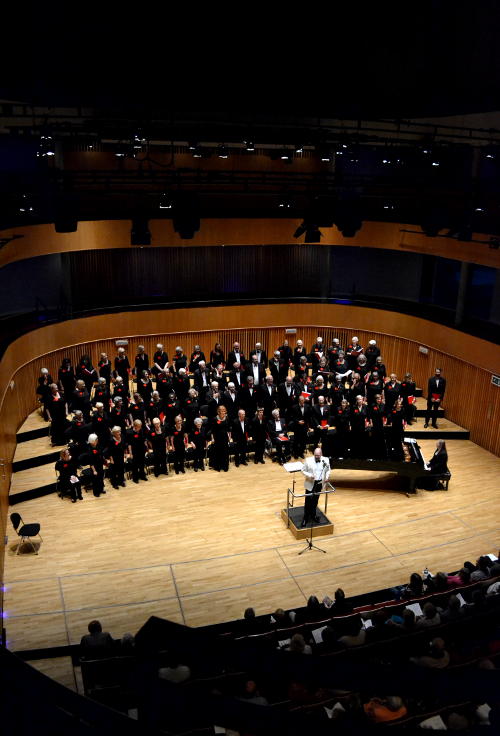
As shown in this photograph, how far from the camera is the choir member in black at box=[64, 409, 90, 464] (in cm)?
1180

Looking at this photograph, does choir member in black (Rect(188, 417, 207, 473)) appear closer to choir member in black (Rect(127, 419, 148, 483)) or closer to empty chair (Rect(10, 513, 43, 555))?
choir member in black (Rect(127, 419, 148, 483))

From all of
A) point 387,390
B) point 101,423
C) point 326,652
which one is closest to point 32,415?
point 101,423

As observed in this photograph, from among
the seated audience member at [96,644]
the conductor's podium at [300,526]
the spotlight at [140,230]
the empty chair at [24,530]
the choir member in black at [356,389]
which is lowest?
the conductor's podium at [300,526]

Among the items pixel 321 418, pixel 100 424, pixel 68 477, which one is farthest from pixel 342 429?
pixel 68 477

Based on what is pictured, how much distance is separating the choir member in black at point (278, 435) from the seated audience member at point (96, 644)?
21.2 ft

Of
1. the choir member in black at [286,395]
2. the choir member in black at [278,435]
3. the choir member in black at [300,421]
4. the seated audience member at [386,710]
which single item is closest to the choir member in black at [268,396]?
the choir member in black at [286,395]

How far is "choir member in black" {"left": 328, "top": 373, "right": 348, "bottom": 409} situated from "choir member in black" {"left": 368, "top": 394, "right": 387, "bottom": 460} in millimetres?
840

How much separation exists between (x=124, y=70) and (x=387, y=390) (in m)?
8.86

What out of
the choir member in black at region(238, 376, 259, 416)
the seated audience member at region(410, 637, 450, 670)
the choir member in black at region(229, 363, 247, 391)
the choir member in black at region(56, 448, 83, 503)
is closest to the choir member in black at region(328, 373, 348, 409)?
the choir member in black at region(238, 376, 259, 416)

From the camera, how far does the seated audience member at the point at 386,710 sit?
6.03 m

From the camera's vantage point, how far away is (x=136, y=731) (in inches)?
103

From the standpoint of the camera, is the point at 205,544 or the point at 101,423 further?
the point at 101,423

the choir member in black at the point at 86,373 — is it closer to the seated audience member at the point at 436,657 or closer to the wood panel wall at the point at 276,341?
the wood panel wall at the point at 276,341

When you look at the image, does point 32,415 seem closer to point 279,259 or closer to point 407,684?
point 279,259
